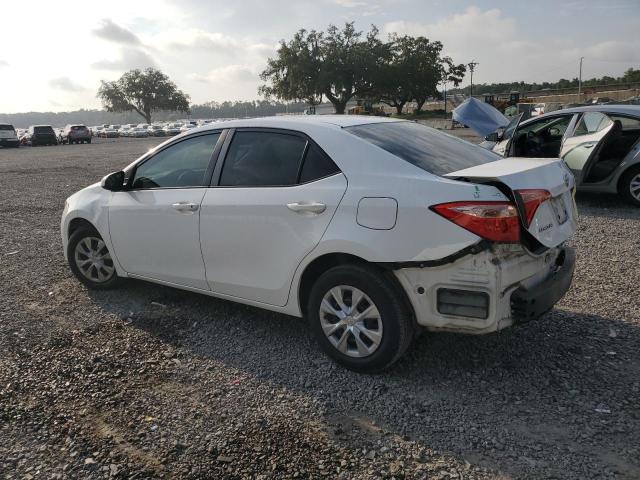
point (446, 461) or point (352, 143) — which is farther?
point (352, 143)

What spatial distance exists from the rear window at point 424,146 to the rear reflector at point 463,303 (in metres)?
0.75

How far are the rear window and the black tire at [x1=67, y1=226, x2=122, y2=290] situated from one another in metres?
2.86

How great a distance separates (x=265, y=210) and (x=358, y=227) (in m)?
0.76

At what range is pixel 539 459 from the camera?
2.64 metres

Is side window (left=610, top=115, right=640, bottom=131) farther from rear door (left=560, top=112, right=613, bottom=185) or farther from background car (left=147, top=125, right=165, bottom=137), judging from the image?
background car (left=147, top=125, right=165, bottom=137)

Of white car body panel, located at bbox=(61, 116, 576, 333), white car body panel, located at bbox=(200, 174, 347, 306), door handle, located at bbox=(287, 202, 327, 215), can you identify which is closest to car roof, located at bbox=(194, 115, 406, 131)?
white car body panel, located at bbox=(61, 116, 576, 333)

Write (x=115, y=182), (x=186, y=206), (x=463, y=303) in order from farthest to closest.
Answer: (x=115, y=182) < (x=186, y=206) < (x=463, y=303)

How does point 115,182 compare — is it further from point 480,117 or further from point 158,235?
point 480,117

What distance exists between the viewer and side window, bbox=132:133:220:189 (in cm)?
423

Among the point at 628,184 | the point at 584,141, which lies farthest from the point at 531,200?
the point at 628,184

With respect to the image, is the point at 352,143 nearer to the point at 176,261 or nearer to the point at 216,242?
the point at 216,242

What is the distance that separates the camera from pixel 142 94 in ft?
303

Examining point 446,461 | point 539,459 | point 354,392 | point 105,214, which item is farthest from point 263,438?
point 105,214

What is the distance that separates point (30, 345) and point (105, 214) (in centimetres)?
129
